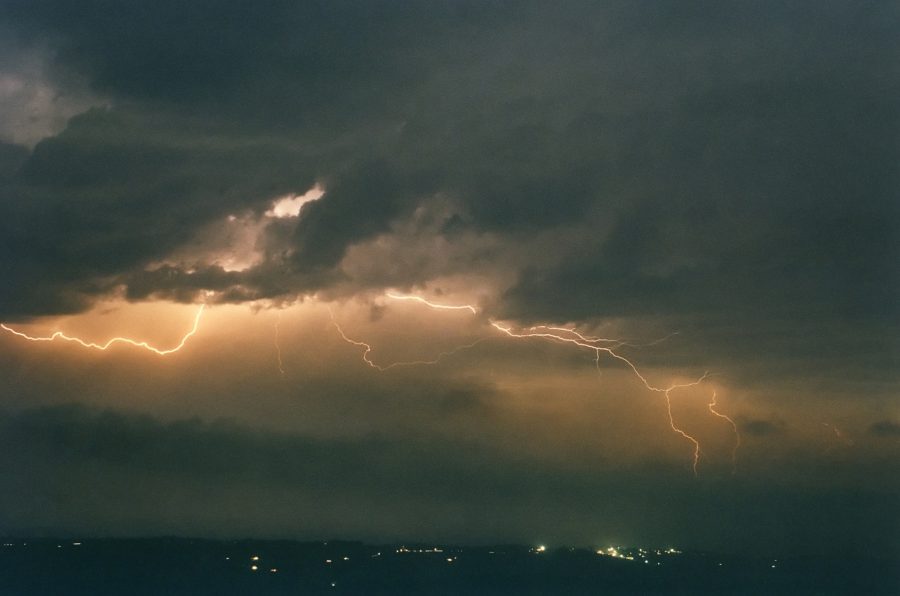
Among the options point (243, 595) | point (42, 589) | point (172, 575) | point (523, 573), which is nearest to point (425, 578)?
point (523, 573)

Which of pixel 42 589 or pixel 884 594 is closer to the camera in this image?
pixel 42 589

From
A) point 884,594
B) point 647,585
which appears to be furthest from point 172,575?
point 884,594

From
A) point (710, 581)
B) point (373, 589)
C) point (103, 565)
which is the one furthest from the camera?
point (710, 581)

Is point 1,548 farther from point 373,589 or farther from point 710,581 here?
point 710,581

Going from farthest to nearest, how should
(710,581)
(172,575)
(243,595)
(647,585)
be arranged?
(710,581), (647,585), (172,575), (243,595)

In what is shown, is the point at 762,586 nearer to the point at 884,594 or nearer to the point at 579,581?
the point at 884,594

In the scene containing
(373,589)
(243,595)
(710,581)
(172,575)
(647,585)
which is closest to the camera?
(243,595)

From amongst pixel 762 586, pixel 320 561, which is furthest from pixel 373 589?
pixel 762 586

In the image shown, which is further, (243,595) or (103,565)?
(103,565)

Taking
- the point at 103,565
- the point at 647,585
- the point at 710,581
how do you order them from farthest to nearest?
the point at 710,581 → the point at 647,585 → the point at 103,565
